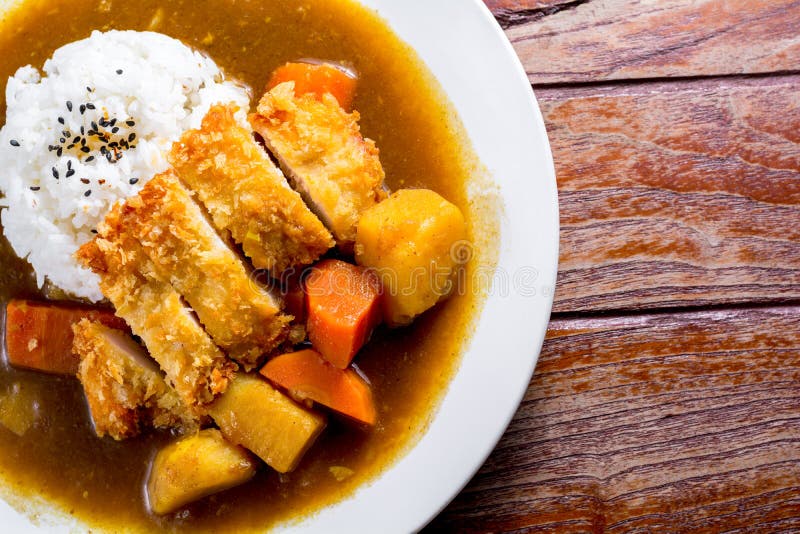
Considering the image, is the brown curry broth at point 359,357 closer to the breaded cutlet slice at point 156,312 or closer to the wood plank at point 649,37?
the breaded cutlet slice at point 156,312

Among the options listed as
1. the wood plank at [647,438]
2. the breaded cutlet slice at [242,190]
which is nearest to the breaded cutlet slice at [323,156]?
the breaded cutlet slice at [242,190]

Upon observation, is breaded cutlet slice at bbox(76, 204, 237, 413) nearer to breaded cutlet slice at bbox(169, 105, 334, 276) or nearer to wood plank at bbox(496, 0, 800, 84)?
breaded cutlet slice at bbox(169, 105, 334, 276)

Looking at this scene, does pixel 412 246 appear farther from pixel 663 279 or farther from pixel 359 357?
pixel 663 279

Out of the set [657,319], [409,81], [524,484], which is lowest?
[524,484]

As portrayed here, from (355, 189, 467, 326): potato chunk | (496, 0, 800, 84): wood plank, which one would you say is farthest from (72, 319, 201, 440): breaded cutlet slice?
(496, 0, 800, 84): wood plank

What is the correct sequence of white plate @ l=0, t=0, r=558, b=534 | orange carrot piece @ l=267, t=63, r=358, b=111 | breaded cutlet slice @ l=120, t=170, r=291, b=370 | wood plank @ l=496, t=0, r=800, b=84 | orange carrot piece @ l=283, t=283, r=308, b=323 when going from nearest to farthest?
breaded cutlet slice @ l=120, t=170, r=291, b=370
white plate @ l=0, t=0, r=558, b=534
orange carrot piece @ l=283, t=283, r=308, b=323
orange carrot piece @ l=267, t=63, r=358, b=111
wood plank @ l=496, t=0, r=800, b=84

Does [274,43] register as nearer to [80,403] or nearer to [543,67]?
[543,67]

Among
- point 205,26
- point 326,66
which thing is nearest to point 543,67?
point 326,66
